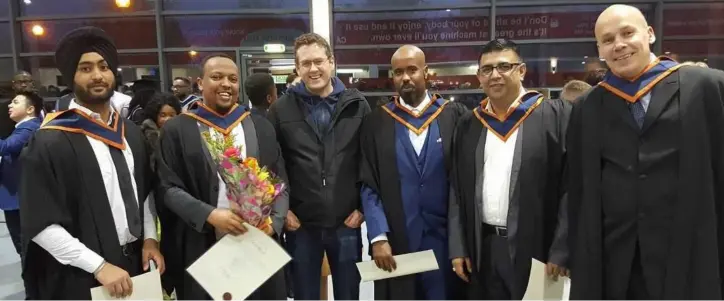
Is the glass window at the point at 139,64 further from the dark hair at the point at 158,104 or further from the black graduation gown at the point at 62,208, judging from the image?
the black graduation gown at the point at 62,208

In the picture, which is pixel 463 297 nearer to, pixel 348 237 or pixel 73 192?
pixel 348 237

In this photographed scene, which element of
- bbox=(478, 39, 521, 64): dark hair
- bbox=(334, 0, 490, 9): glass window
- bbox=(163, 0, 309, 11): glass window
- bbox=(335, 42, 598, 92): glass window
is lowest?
bbox=(478, 39, 521, 64): dark hair

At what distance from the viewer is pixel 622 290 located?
1.93 m

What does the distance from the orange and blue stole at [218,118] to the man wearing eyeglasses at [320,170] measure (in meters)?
0.29

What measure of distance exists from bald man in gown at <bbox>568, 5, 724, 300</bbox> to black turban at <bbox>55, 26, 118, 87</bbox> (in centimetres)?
197

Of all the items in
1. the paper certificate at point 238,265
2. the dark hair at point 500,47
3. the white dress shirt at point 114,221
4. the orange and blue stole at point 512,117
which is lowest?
the paper certificate at point 238,265

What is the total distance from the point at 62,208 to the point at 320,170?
1136mm

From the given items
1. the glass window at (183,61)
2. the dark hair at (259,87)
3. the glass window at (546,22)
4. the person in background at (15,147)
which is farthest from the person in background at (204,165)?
the glass window at (546,22)

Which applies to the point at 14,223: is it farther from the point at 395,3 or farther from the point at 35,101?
the point at 395,3

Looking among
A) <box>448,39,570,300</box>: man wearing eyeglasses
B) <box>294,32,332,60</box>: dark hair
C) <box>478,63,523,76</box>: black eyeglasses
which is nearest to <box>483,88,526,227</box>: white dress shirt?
<box>448,39,570,300</box>: man wearing eyeglasses

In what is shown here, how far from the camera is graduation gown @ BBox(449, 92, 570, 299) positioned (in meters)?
2.19

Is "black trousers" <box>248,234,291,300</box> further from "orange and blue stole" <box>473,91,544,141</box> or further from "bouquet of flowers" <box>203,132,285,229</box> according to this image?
"orange and blue stole" <box>473,91,544,141</box>

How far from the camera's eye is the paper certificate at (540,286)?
6.86 feet

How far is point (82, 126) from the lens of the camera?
2.02m
